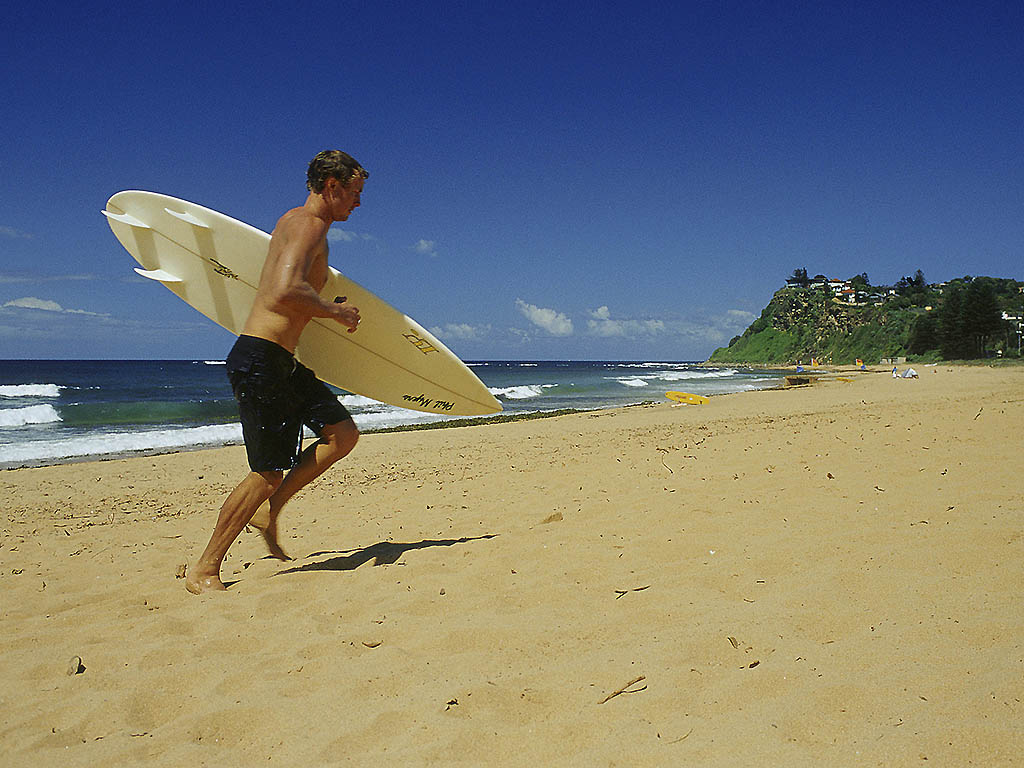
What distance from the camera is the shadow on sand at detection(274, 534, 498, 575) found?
3422 mm

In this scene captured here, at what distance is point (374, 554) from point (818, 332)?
115 metres

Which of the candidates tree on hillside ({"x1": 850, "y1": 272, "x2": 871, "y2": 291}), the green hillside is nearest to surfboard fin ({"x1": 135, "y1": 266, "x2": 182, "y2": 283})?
the green hillside

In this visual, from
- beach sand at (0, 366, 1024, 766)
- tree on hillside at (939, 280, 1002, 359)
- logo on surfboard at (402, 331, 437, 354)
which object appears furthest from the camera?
tree on hillside at (939, 280, 1002, 359)

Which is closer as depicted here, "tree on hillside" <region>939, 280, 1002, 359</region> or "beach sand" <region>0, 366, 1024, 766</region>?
"beach sand" <region>0, 366, 1024, 766</region>

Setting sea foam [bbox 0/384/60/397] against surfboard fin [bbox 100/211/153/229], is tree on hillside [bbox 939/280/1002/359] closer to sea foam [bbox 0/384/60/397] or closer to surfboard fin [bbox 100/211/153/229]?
sea foam [bbox 0/384/60/397]

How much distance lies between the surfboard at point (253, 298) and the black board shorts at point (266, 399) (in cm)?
85

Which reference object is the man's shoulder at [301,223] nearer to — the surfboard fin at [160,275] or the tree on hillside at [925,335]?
the surfboard fin at [160,275]

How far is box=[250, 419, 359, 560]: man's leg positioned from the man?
111 millimetres

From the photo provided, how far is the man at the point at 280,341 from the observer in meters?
3.05

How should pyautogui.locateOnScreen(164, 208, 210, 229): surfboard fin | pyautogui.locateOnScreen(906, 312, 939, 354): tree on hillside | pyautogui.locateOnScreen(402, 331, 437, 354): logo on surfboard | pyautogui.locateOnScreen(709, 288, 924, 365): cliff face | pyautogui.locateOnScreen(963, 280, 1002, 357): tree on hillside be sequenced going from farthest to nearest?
pyautogui.locateOnScreen(709, 288, 924, 365): cliff face < pyautogui.locateOnScreen(906, 312, 939, 354): tree on hillside < pyautogui.locateOnScreen(963, 280, 1002, 357): tree on hillside < pyautogui.locateOnScreen(402, 331, 437, 354): logo on surfboard < pyautogui.locateOnScreen(164, 208, 210, 229): surfboard fin

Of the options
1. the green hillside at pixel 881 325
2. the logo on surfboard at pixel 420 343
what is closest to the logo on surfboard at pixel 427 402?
the logo on surfboard at pixel 420 343

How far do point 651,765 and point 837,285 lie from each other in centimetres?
17727

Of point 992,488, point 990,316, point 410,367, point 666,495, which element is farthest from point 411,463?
point 990,316

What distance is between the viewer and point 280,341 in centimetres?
311
